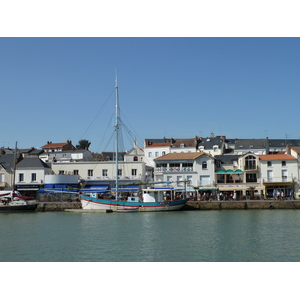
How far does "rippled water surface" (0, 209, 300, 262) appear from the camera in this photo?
20853 mm

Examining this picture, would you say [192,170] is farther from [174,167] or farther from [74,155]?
[74,155]

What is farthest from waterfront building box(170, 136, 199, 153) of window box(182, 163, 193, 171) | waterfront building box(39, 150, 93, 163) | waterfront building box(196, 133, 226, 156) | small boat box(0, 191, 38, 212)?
small boat box(0, 191, 38, 212)

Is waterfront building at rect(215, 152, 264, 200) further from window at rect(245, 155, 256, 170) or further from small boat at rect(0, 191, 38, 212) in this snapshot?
small boat at rect(0, 191, 38, 212)

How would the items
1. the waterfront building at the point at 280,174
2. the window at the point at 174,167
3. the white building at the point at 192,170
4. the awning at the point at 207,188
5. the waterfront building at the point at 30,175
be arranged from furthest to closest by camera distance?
the waterfront building at the point at 30,175 < the window at the point at 174,167 < the white building at the point at 192,170 < the waterfront building at the point at 280,174 < the awning at the point at 207,188

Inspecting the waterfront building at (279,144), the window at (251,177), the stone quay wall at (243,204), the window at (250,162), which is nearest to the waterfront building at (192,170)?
the window at (250,162)

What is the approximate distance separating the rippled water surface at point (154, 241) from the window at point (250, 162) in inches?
930

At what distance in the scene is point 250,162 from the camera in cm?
5809

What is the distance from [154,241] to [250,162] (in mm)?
36084

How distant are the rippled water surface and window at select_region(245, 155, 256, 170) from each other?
77.5 ft

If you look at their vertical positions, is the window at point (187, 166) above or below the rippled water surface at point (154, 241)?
above

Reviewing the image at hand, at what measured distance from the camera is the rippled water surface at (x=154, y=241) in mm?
20853

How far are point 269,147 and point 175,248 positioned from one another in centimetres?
6291

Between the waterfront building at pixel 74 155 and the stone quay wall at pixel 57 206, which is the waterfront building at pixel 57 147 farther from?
the stone quay wall at pixel 57 206
